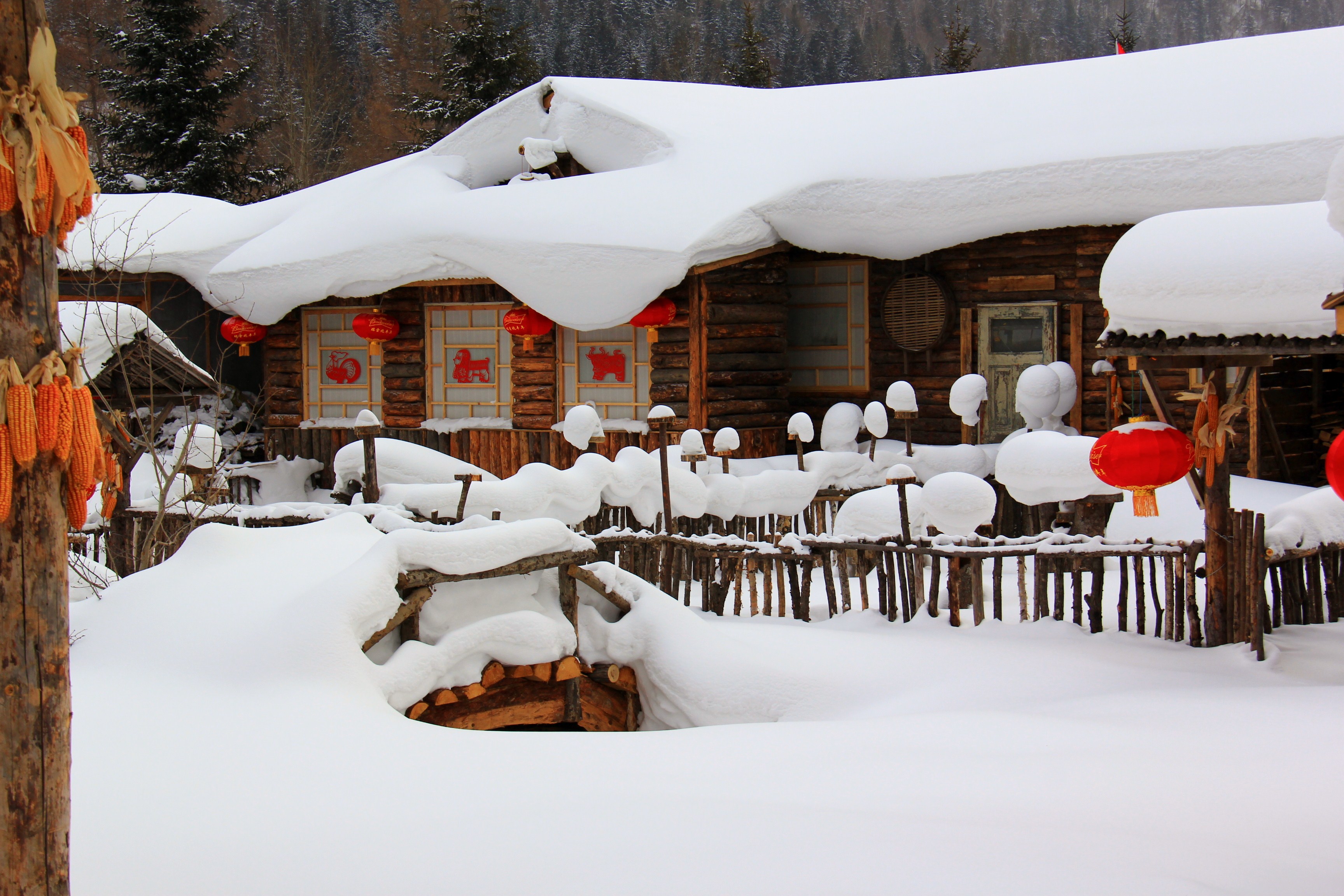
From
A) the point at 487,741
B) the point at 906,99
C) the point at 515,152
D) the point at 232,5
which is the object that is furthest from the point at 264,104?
the point at 487,741

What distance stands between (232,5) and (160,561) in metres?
47.2

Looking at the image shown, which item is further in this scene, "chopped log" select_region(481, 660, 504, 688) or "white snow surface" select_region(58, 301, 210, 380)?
"white snow surface" select_region(58, 301, 210, 380)

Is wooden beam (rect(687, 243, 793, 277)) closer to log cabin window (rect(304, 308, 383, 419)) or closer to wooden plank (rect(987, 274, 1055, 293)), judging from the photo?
wooden plank (rect(987, 274, 1055, 293))

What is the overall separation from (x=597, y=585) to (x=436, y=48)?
38.0m

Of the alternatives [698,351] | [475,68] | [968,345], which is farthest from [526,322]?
[475,68]

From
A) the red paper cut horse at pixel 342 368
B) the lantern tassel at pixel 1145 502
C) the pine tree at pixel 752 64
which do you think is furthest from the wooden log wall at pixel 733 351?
the pine tree at pixel 752 64

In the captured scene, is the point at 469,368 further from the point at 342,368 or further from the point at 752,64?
the point at 752,64

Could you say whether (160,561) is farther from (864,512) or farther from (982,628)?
(982,628)

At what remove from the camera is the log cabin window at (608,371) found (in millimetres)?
14617

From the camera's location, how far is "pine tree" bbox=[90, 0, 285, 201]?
26.0m

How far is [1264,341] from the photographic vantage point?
19.5 ft

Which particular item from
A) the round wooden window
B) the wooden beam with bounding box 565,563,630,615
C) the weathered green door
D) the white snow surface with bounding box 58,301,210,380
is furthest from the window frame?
the wooden beam with bounding box 565,563,630,615

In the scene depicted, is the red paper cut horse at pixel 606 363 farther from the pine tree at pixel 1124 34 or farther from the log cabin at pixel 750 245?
the pine tree at pixel 1124 34

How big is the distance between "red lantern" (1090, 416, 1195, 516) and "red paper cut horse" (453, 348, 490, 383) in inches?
425
